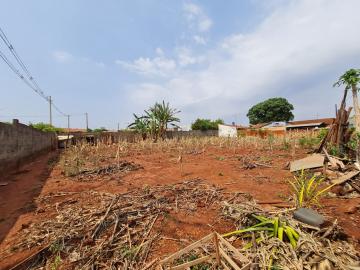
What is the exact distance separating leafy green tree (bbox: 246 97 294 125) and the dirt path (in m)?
41.5

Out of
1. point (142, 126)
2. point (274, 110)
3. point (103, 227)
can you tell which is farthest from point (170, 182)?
point (274, 110)

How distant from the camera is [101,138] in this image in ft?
69.1

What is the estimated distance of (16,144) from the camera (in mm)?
9188

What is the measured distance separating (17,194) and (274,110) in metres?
43.3

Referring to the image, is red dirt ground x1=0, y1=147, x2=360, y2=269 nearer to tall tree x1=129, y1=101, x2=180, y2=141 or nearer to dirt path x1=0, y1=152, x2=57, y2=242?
dirt path x1=0, y1=152, x2=57, y2=242

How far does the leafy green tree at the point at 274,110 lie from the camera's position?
43.0 meters

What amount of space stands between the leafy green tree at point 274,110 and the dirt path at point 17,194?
136 ft

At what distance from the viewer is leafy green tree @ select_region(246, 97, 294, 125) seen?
141ft

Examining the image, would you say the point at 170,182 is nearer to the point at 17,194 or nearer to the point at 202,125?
the point at 17,194

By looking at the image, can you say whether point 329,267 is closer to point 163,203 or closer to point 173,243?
point 173,243

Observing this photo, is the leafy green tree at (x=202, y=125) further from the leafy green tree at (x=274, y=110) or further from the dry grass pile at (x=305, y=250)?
the dry grass pile at (x=305, y=250)

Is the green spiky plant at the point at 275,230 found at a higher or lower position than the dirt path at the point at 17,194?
higher

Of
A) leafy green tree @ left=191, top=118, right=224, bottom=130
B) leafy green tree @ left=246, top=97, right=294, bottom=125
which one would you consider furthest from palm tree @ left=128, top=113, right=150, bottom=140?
leafy green tree @ left=246, top=97, right=294, bottom=125

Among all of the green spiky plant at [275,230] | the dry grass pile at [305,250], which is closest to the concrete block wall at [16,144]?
the green spiky plant at [275,230]
